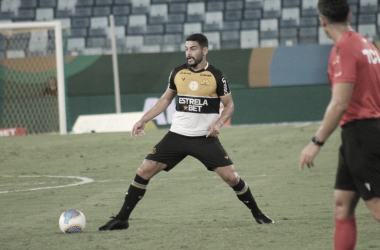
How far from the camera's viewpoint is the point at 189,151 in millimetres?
6145

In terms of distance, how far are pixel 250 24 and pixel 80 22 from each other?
6832 mm

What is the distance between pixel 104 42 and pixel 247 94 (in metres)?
6.25

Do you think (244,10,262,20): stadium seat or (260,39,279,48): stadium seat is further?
(244,10,262,20): stadium seat

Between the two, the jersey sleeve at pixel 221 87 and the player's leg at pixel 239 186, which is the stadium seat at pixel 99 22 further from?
the player's leg at pixel 239 186

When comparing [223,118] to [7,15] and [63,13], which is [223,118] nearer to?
[63,13]

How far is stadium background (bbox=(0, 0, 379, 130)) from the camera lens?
20062 mm

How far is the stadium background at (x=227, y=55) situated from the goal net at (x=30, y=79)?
0.07 m

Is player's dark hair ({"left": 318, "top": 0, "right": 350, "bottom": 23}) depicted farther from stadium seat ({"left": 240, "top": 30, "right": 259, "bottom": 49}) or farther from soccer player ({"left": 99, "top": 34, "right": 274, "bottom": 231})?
stadium seat ({"left": 240, "top": 30, "right": 259, "bottom": 49})

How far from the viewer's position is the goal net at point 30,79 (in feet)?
59.2

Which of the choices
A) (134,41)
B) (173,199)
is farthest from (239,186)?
(134,41)

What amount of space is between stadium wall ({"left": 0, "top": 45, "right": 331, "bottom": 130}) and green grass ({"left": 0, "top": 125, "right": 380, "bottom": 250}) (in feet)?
15.7

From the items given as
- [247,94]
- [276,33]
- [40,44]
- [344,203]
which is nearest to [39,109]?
[40,44]

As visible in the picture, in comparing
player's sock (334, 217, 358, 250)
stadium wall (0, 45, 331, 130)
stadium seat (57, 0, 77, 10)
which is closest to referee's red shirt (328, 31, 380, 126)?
player's sock (334, 217, 358, 250)

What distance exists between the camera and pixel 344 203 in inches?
159
